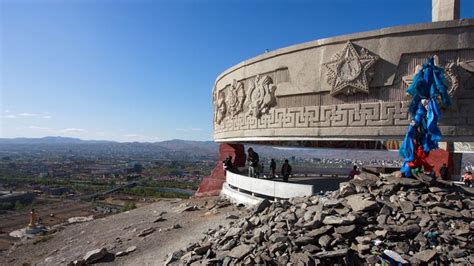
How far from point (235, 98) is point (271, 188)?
4.30 m

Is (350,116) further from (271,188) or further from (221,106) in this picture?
(221,106)

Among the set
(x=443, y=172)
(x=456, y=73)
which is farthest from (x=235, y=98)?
(x=443, y=172)

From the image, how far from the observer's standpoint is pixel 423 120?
7324mm

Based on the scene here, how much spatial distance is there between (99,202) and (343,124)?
47916mm

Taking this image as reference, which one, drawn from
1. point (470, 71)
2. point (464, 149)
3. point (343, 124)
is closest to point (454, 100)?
point (470, 71)

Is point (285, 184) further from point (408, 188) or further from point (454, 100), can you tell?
point (454, 100)

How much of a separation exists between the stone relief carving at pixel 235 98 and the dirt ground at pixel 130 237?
3.54 metres

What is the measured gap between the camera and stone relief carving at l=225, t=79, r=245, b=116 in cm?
1241

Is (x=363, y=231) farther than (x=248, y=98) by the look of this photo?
No

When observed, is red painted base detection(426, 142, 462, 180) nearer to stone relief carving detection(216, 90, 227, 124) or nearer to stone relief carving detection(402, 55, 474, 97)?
stone relief carving detection(402, 55, 474, 97)

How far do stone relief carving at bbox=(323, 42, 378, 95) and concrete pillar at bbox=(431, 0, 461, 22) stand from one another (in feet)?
12.0

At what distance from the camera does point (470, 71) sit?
26.4 ft

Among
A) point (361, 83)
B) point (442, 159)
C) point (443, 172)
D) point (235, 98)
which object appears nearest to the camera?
point (361, 83)

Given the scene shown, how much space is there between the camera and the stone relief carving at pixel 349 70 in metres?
8.98
